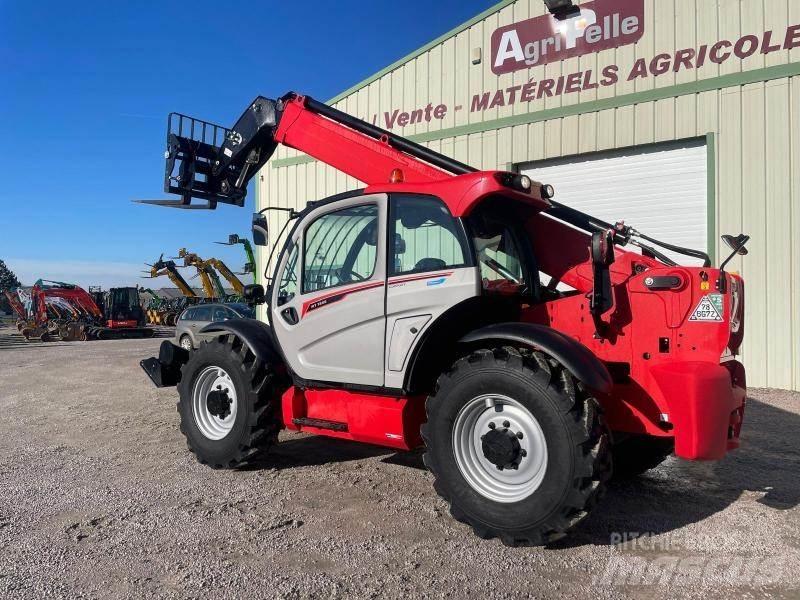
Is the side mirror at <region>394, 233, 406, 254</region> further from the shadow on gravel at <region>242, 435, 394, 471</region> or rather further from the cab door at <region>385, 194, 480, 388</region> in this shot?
the shadow on gravel at <region>242, 435, 394, 471</region>

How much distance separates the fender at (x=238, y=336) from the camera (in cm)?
538

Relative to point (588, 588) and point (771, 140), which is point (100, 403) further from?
point (771, 140)

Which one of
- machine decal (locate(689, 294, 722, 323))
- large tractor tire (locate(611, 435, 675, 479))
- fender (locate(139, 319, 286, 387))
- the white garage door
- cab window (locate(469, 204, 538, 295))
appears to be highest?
the white garage door

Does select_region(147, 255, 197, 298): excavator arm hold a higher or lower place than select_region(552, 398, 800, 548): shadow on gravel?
higher

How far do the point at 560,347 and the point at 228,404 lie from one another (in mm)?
3230

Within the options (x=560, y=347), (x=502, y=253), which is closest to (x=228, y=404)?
(x=502, y=253)

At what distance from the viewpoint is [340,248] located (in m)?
5.00

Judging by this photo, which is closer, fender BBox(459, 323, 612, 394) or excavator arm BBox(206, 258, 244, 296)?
fender BBox(459, 323, 612, 394)

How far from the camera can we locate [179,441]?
648cm

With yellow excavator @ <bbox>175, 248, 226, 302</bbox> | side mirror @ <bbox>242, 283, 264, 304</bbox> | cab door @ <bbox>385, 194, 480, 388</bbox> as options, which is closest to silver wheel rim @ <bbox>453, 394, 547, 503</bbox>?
cab door @ <bbox>385, 194, 480, 388</bbox>

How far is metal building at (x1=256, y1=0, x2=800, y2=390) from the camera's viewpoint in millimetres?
9477

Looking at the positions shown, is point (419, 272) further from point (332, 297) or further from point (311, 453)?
point (311, 453)

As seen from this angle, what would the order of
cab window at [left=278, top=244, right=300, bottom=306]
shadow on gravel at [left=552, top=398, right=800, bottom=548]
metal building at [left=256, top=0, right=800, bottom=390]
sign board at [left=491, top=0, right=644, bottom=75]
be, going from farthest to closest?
1. sign board at [left=491, top=0, right=644, bottom=75]
2. metal building at [left=256, top=0, right=800, bottom=390]
3. cab window at [left=278, top=244, right=300, bottom=306]
4. shadow on gravel at [left=552, top=398, right=800, bottom=548]

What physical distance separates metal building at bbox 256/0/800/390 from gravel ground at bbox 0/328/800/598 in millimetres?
4355
